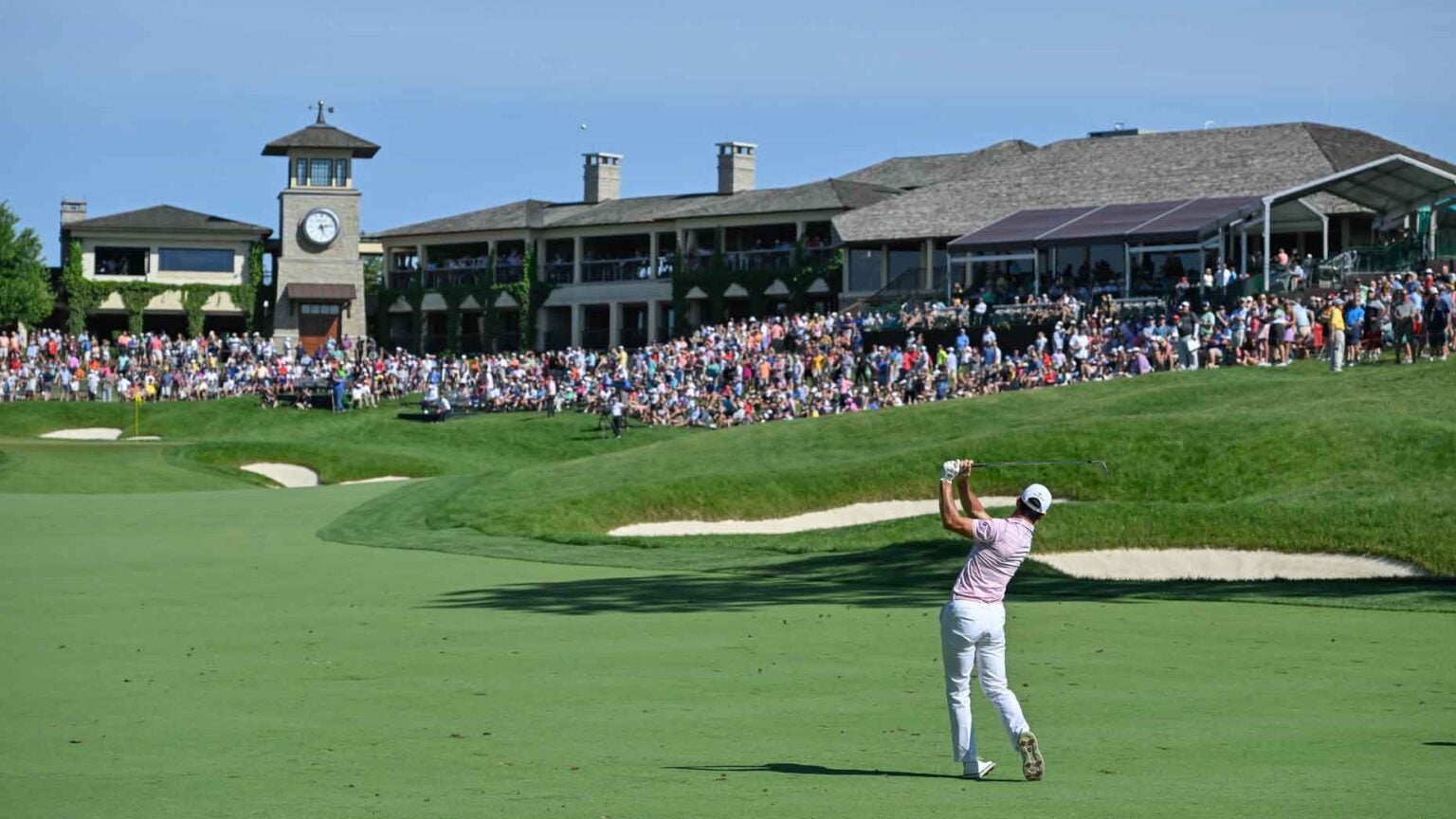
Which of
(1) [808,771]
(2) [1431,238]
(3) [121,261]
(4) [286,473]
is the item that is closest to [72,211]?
(3) [121,261]

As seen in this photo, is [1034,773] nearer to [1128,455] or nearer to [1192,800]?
[1192,800]

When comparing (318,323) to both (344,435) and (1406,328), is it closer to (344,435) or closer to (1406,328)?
(344,435)

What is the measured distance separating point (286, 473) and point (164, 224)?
41026mm

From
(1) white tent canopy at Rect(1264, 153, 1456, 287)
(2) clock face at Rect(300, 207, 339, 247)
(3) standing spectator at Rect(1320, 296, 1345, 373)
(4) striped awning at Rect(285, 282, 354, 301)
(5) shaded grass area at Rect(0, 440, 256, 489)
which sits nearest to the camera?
(3) standing spectator at Rect(1320, 296, 1345, 373)

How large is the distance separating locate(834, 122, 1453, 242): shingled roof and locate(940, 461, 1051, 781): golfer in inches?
2062

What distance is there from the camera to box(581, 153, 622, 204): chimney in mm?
92562

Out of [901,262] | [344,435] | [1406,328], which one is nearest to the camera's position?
[1406,328]

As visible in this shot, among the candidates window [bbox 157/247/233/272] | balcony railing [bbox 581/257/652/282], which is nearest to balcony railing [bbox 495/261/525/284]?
balcony railing [bbox 581/257/652/282]

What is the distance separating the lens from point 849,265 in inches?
3012

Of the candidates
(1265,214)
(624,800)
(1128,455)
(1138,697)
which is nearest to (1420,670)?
(1138,697)

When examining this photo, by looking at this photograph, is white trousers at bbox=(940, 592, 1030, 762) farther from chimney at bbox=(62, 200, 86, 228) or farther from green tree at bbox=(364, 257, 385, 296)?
green tree at bbox=(364, 257, 385, 296)

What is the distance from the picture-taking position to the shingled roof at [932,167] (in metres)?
84.4

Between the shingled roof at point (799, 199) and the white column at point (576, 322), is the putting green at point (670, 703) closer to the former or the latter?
the shingled roof at point (799, 199)

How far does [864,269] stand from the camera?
76.1m
